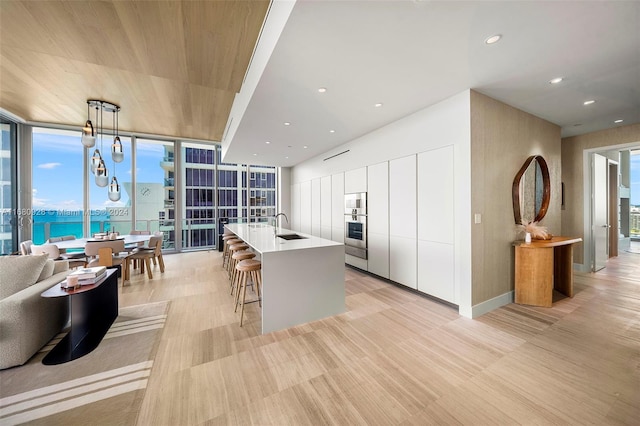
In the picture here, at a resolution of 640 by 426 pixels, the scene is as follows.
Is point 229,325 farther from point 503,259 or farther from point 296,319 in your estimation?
point 503,259

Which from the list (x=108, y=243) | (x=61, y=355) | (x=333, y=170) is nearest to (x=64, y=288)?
(x=61, y=355)

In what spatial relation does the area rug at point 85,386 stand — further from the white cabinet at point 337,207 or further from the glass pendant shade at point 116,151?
the white cabinet at point 337,207

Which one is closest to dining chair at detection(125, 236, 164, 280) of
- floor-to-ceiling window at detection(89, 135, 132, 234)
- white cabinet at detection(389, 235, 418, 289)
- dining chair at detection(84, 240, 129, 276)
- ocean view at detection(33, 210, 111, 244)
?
dining chair at detection(84, 240, 129, 276)

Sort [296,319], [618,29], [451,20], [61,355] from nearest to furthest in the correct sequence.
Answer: [451,20] → [618,29] → [61,355] → [296,319]

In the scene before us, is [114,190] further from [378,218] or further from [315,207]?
[378,218]

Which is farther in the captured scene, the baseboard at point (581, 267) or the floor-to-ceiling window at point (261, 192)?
the floor-to-ceiling window at point (261, 192)

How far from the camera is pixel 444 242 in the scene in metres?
3.17

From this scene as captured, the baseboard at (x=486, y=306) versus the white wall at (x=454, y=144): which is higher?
the white wall at (x=454, y=144)

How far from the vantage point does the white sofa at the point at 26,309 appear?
1982 mm

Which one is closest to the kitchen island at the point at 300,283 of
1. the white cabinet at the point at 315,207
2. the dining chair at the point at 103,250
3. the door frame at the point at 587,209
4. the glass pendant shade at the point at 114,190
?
the dining chair at the point at 103,250

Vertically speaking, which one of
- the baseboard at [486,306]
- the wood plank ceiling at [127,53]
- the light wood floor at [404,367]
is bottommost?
the light wood floor at [404,367]

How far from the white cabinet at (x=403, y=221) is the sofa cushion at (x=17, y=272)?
182 inches

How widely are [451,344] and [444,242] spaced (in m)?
1.32

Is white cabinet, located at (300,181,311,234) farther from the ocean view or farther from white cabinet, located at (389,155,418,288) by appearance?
the ocean view
